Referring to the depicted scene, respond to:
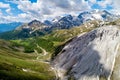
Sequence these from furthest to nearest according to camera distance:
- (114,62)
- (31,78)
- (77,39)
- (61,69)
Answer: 1. (77,39)
2. (61,69)
3. (31,78)
4. (114,62)

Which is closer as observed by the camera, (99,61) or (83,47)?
(99,61)

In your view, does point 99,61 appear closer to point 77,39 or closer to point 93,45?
point 93,45

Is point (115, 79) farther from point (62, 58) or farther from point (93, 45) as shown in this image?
point (62, 58)

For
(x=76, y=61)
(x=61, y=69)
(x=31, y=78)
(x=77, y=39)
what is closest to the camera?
(x=31, y=78)

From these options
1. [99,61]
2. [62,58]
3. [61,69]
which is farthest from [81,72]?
[62,58]

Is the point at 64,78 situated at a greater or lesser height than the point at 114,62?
lesser

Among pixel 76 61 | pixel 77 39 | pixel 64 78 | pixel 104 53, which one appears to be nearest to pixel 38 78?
pixel 64 78
